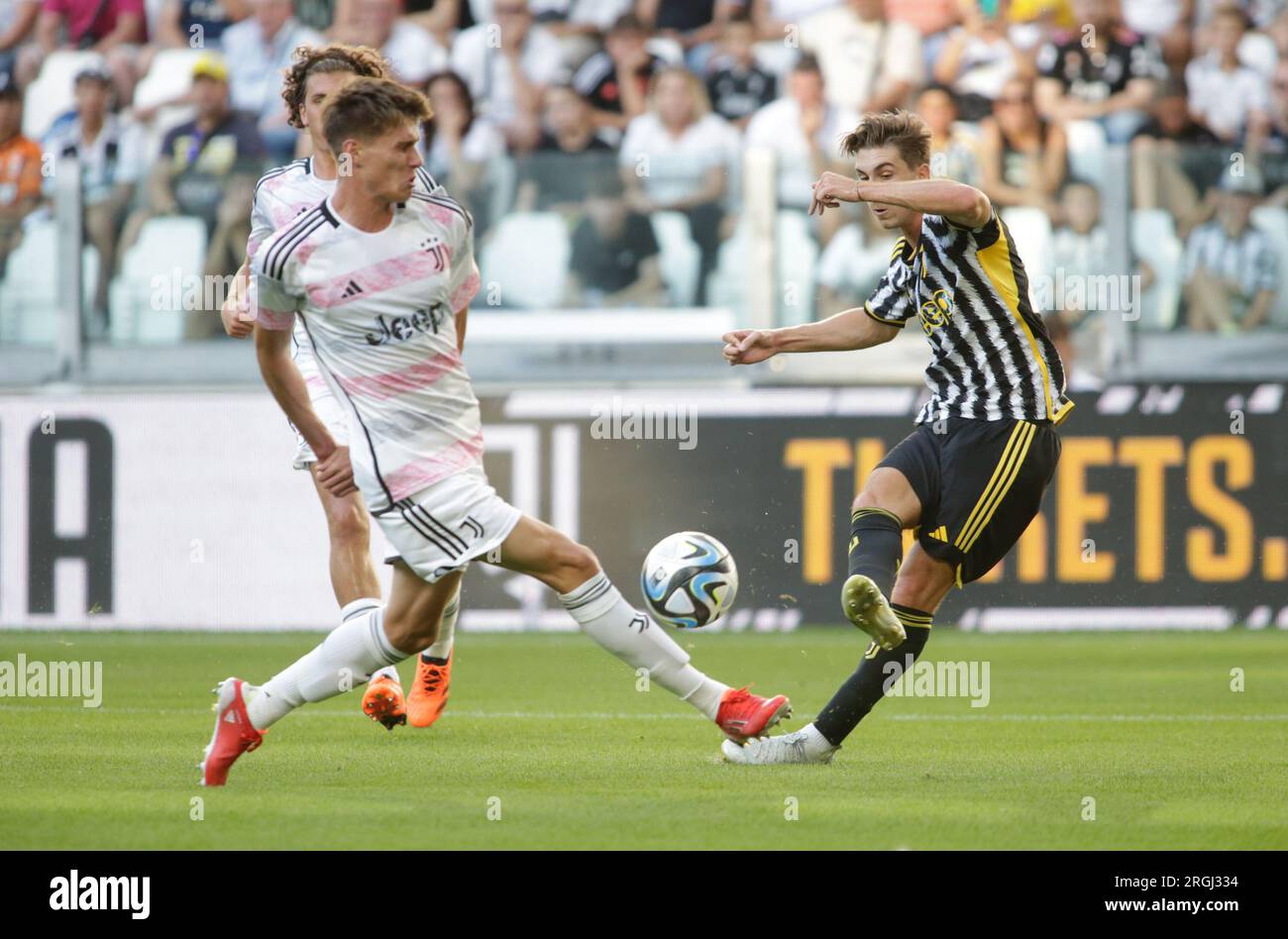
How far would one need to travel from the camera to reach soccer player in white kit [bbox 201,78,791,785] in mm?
5152

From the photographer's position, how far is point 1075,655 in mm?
9727

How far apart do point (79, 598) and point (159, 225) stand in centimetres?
238

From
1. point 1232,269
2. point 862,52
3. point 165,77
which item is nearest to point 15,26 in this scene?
point 165,77

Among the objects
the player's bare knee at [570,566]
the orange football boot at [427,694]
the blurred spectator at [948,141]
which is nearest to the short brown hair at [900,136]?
the player's bare knee at [570,566]

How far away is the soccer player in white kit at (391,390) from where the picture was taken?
5.15 metres

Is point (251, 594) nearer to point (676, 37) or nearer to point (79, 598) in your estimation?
point (79, 598)

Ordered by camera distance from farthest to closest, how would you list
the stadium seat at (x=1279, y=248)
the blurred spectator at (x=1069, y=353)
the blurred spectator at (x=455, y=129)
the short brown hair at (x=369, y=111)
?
1. the blurred spectator at (x=455, y=129)
2. the stadium seat at (x=1279, y=248)
3. the blurred spectator at (x=1069, y=353)
4. the short brown hair at (x=369, y=111)

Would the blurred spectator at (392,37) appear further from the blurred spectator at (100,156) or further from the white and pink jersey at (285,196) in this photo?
the white and pink jersey at (285,196)

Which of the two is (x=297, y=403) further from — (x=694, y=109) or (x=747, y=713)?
(x=694, y=109)

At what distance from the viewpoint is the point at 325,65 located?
6.57 metres

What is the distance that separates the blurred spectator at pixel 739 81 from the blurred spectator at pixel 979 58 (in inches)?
50.3

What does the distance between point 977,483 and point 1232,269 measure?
6.47m

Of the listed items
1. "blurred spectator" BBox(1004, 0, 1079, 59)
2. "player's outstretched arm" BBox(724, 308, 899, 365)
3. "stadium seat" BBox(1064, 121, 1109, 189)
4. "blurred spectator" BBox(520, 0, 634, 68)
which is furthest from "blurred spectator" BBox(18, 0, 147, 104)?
"player's outstretched arm" BBox(724, 308, 899, 365)
